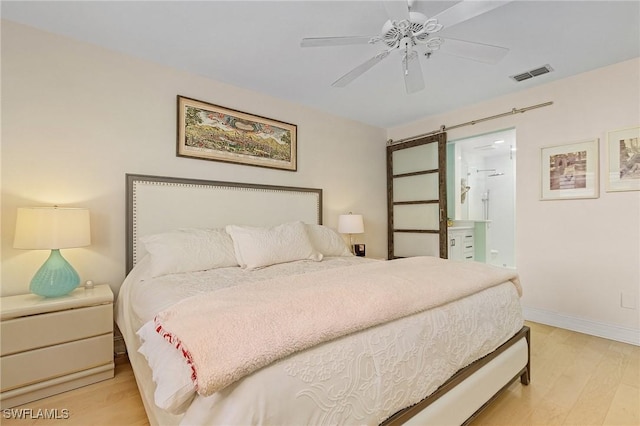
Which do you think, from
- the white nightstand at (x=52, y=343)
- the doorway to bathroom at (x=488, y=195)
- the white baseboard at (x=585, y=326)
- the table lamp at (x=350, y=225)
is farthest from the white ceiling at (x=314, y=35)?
the doorway to bathroom at (x=488, y=195)

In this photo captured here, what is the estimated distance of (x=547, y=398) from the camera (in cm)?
177

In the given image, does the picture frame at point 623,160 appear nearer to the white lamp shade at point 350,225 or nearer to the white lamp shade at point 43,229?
the white lamp shade at point 350,225

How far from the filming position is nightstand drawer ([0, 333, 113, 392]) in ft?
5.50

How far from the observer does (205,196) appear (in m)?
2.80

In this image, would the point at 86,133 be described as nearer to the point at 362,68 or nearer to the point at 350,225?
the point at 362,68

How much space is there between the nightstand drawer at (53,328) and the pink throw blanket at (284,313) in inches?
48.2

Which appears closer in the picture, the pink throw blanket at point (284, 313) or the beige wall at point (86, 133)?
the pink throw blanket at point (284, 313)

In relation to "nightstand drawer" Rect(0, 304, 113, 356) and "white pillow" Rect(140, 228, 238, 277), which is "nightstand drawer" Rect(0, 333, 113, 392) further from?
"white pillow" Rect(140, 228, 238, 277)

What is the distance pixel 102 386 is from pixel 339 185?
3.05m

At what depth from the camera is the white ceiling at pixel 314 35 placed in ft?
6.27

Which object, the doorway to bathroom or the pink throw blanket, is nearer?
the pink throw blanket

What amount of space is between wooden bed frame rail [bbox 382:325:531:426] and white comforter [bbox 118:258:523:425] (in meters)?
0.03

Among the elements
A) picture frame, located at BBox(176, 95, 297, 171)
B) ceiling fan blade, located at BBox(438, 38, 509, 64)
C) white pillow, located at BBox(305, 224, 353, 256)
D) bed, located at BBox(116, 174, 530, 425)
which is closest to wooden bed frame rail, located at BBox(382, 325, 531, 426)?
bed, located at BBox(116, 174, 530, 425)

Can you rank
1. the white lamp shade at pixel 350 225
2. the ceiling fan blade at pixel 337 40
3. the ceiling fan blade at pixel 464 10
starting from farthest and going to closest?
the white lamp shade at pixel 350 225 < the ceiling fan blade at pixel 337 40 < the ceiling fan blade at pixel 464 10
